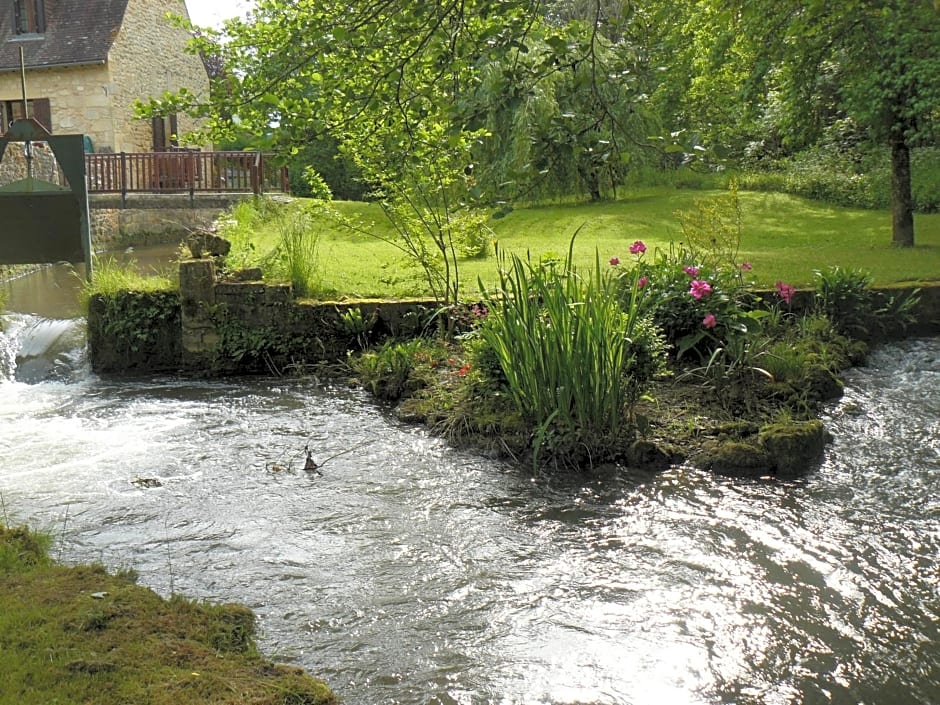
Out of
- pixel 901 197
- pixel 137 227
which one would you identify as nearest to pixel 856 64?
pixel 901 197

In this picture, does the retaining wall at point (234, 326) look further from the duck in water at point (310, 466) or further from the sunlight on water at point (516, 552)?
the duck in water at point (310, 466)

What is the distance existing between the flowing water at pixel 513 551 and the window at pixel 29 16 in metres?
24.2

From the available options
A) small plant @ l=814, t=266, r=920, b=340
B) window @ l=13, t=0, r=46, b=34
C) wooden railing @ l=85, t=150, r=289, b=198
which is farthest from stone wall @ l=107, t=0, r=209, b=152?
small plant @ l=814, t=266, r=920, b=340

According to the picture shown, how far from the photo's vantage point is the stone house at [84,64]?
2680cm

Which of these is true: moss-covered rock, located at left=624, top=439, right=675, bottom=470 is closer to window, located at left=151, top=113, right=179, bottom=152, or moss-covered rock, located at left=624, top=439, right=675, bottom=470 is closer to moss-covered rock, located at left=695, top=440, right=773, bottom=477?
moss-covered rock, located at left=695, top=440, right=773, bottom=477

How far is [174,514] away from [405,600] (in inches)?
74.7

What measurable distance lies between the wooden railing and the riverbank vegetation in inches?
726

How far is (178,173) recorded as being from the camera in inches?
865

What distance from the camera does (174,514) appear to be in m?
5.74

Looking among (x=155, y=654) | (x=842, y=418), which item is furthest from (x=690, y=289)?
(x=155, y=654)

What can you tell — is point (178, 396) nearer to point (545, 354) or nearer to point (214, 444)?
point (214, 444)

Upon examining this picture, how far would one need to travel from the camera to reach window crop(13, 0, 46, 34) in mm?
27828

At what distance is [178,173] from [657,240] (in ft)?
39.5

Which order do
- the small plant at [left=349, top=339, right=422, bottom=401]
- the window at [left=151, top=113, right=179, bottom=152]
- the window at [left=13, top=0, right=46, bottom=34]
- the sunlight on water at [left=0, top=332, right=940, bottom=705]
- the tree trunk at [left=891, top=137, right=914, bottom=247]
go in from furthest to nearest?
the window at [left=151, top=113, right=179, bottom=152] → the window at [left=13, top=0, right=46, bottom=34] → the tree trunk at [left=891, top=137, right=914, bottom=247] → the small plant at [left=349, top=339, right=422, bottom=401] → the sunlight on water at [left=0, top=332, right=940, bottom=705]
